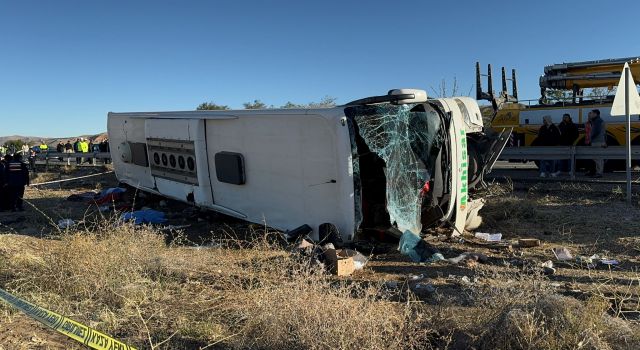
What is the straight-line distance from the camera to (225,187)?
8.12 m

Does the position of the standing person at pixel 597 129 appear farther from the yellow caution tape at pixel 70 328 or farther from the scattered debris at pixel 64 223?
the yellow caution tape at pixel 70 328

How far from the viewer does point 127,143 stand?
11.1m

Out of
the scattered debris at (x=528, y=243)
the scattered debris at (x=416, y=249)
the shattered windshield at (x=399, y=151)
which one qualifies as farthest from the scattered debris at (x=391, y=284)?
the scattered debris at (x=528, y=243)

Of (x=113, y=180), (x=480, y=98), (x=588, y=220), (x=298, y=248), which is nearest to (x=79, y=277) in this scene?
(x=298, y=248)

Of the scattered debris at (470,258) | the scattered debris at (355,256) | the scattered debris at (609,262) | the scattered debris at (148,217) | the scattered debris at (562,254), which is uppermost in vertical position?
the scattered debris at (148,217)

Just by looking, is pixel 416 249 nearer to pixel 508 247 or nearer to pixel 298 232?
pixel 508 247

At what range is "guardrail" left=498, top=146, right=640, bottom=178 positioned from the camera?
10.6 m

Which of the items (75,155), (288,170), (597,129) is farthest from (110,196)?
(597,129)

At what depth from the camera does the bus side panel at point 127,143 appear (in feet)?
34.9

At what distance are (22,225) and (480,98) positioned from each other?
47.1ft

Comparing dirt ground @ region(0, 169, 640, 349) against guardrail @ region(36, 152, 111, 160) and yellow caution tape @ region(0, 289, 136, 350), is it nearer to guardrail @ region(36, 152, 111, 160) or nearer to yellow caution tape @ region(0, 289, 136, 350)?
yellow caution tape @ region(0, 289, 136, 350)

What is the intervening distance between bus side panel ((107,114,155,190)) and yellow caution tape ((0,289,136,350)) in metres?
6.44

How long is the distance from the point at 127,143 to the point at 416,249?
748 centimetres

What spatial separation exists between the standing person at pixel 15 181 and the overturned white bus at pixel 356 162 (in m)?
6.31
